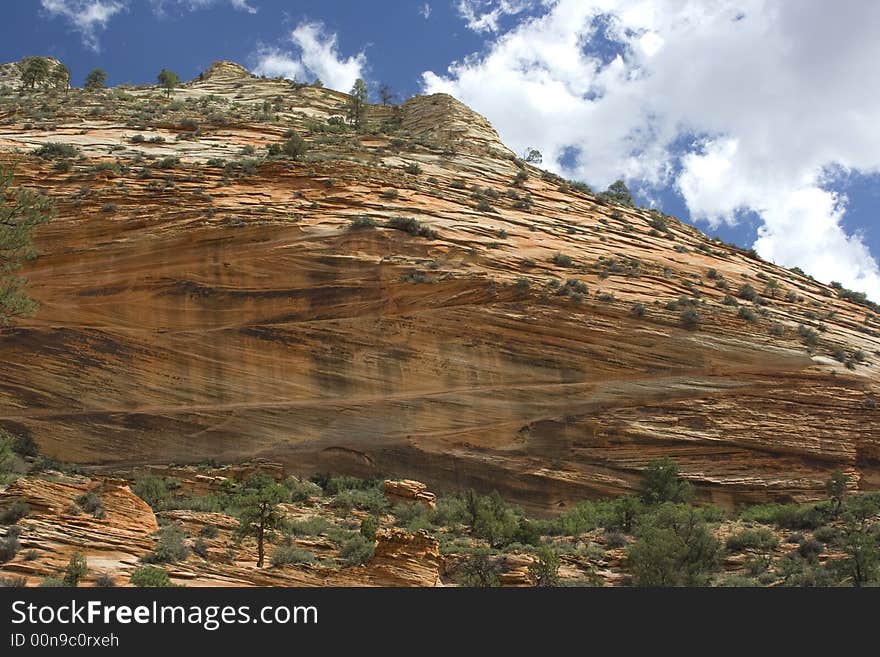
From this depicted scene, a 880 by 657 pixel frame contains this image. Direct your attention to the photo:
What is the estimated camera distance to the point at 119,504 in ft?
41.0

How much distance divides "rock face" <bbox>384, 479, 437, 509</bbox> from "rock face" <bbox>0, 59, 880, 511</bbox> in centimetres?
116

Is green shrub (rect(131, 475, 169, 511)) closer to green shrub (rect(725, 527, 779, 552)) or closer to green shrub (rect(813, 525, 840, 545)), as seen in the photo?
green shrub (rect(725, 527, 779, 552))

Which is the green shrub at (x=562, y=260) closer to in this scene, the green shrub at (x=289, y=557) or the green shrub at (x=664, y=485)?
the green shrub at (x=664, y=485)

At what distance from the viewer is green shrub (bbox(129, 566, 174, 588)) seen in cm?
867

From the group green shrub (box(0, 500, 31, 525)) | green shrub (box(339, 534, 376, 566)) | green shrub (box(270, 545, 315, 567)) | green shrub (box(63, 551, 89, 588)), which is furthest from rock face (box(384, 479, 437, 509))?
green shrub (box(63, 551, 89, 588))

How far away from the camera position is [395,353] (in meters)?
20.5

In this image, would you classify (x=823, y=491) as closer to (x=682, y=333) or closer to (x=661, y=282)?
(x=682, y=333)

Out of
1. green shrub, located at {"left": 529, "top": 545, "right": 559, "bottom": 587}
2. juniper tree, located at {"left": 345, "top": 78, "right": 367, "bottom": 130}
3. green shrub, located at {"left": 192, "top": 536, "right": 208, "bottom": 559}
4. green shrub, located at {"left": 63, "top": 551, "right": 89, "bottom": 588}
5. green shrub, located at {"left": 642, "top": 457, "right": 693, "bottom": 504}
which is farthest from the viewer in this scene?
juniper tree, located at {"left": 345, "top": 78, "right": 367, "bottom": 130}

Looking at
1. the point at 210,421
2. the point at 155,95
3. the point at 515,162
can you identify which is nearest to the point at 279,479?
the point at 210,421

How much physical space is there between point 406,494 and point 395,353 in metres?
4.45

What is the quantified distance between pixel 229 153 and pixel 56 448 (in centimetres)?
1393

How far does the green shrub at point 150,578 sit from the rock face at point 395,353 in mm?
10027

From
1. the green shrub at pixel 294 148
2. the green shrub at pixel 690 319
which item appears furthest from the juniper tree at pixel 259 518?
the green shrub at pixel 294 148

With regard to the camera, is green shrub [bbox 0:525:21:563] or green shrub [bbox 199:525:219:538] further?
green shrub [bbox 199:525:219:538]
